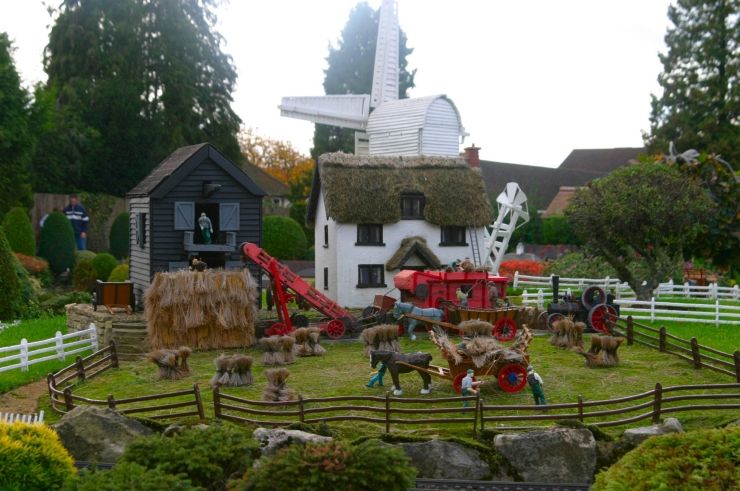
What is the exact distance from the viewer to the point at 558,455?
14.1m

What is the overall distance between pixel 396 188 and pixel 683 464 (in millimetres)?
22190

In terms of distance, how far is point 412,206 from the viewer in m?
31.9

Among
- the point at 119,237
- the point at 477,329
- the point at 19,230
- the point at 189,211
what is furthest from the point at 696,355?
the point at 119,237

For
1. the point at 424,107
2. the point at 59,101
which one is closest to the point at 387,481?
the point at 424,107

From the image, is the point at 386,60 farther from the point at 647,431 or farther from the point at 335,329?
the point at 647,431

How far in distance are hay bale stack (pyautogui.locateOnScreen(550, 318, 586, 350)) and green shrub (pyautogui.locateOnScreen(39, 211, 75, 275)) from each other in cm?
2551

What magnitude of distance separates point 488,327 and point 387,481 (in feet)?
32.6

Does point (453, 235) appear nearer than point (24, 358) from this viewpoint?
No

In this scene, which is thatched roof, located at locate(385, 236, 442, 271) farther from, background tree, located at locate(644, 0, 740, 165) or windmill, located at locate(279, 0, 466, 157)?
background tree, located at locate(644, 0, 740, 165)

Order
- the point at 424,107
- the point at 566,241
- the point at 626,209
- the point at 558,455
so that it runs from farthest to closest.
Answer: the point at 566,241 < the point at 424,107 < the point at 626,209 < the point at 558,455

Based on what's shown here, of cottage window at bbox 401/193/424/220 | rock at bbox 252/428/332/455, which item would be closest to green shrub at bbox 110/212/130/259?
cottage window at bbox 401/193/424/220

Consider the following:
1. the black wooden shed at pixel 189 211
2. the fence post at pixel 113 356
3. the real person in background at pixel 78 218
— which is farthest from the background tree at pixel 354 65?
the fence post at pixel 113 356

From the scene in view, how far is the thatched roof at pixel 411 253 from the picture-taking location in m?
31.0

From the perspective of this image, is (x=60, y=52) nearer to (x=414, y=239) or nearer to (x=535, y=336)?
(x=414, y=239)
